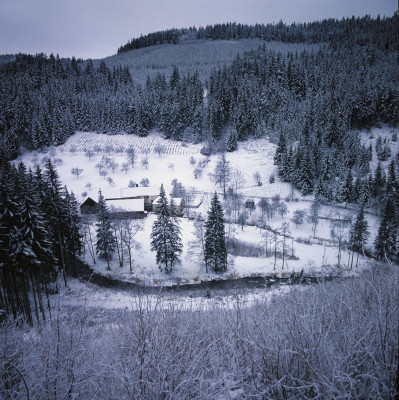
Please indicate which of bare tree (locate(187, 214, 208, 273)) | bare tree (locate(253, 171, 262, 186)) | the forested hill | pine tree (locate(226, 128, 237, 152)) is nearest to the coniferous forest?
the forested hill

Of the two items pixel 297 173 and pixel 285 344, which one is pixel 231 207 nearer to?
pixel 297 173

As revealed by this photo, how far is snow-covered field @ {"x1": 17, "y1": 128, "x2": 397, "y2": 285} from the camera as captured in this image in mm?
31750

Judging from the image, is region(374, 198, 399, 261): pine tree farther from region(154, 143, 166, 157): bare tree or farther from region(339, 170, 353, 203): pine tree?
region(154, 143, 166, 157): bare tree

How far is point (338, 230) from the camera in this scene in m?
41.1

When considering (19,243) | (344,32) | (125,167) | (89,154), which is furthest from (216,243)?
(344,32)

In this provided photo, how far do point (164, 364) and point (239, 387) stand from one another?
57.7 inches

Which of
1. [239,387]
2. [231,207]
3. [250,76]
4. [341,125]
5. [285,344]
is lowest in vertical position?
[231,207]

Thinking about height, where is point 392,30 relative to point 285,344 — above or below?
above

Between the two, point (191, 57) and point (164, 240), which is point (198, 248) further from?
point (191, 57)

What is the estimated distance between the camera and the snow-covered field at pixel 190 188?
3175 centimetres

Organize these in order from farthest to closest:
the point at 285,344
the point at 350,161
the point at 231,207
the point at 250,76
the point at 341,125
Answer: the point at 250,76, the point at 341,125, the point at 350,161, the point at 231,207, the point at 285,344

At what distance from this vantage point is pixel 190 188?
182 feet

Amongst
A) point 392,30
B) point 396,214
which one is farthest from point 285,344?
point 392,30

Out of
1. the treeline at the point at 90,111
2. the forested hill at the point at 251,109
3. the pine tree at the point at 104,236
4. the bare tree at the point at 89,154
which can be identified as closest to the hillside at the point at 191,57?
the treeline at the point at 90,111
